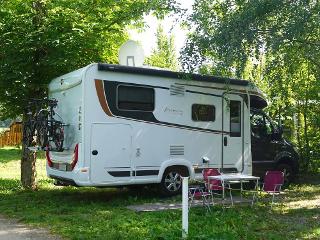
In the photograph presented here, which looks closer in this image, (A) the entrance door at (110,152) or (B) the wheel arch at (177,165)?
(A) the entrance door at (110,152)

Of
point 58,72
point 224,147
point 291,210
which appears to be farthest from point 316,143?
point 58,72

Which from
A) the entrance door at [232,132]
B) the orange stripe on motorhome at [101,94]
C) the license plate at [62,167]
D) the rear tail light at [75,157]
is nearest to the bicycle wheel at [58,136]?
the license plate at [62,167]

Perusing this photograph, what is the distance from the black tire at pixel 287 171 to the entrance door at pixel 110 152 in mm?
4545

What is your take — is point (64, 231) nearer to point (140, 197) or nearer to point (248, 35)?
point (140, 197)

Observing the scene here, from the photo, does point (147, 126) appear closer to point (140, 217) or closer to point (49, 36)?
point (140, 217)

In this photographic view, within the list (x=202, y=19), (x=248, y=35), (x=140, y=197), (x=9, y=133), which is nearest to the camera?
(x=248, y=35)

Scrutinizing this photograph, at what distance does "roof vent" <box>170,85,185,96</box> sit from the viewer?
34.5 ft

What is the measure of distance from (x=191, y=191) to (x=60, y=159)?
2.80 m

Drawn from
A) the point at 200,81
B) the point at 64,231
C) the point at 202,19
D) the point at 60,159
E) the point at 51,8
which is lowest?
the point at 64,231

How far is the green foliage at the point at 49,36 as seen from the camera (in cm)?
1067

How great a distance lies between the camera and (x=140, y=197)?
10797mm

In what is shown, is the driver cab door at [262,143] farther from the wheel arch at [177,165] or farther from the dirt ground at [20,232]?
the dirt ground at [20,232]

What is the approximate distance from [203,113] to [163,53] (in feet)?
64.5

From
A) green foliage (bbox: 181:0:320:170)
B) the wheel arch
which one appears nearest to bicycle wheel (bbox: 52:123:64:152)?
the wheel arch
